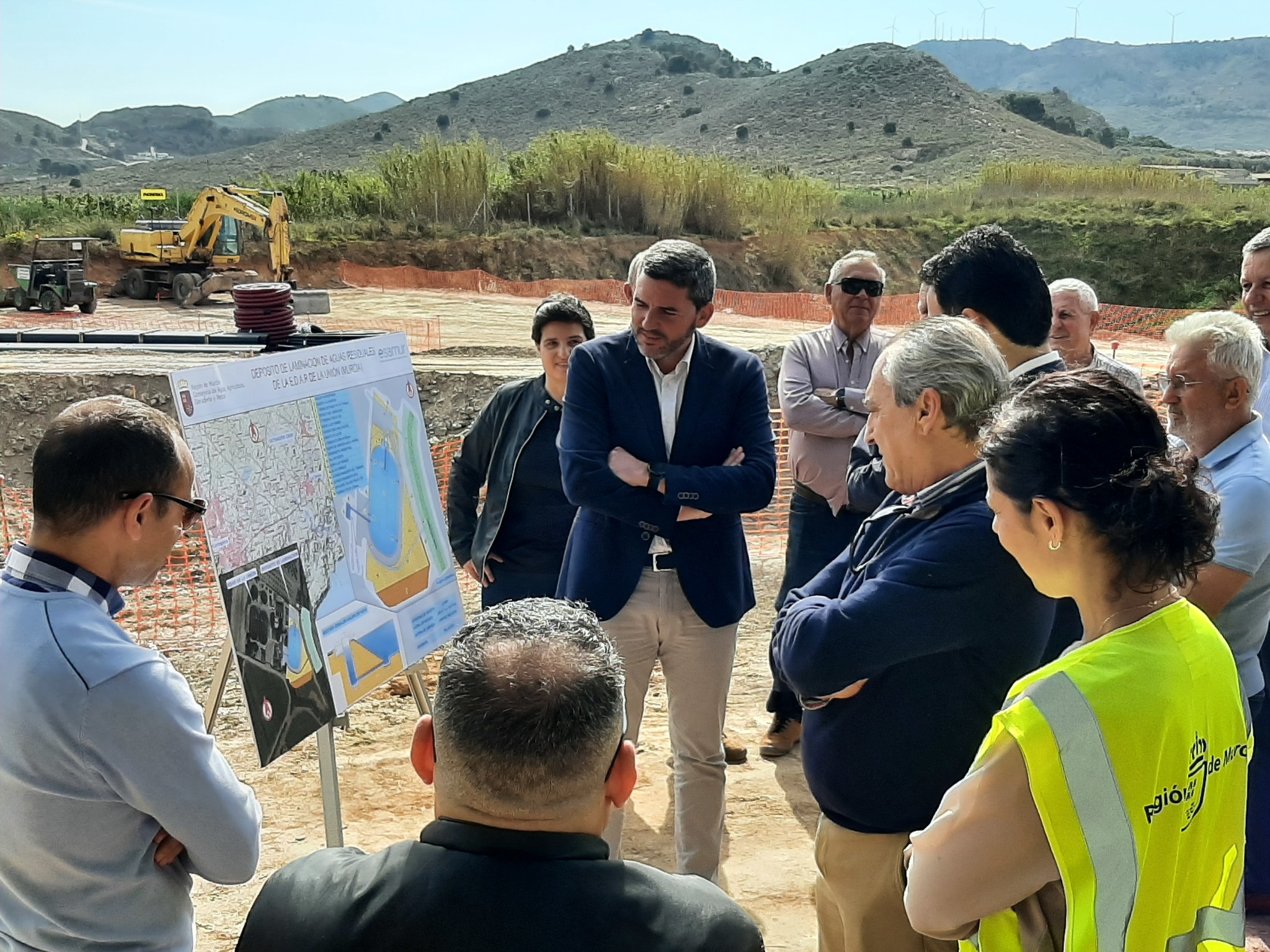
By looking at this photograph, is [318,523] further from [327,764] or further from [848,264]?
[848,264]

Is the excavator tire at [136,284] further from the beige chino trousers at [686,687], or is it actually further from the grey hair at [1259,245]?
the grey hair at [1259,245]

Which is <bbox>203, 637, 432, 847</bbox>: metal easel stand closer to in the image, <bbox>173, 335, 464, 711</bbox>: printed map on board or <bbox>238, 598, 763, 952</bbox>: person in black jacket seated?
<bbox>173, 335, 464, 711</bbox>: printed map on board

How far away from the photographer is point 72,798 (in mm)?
1844

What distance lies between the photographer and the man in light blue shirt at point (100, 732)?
1.80m

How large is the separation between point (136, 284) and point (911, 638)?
25.1 m

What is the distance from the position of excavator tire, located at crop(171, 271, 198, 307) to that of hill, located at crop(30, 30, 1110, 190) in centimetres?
5347

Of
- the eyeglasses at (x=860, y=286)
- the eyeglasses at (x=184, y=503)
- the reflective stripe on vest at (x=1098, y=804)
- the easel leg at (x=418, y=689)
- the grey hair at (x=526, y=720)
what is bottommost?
the easel leg at (x=418, y=689)

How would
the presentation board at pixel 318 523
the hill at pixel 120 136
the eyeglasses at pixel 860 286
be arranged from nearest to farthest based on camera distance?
the presentation board at pixel 318 523 → the eyeglasses at pixel 860 286 → the hill at pixel 120 136

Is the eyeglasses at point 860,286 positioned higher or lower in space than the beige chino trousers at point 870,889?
higher

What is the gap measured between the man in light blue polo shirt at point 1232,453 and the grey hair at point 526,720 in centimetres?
221

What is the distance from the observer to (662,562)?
351cm

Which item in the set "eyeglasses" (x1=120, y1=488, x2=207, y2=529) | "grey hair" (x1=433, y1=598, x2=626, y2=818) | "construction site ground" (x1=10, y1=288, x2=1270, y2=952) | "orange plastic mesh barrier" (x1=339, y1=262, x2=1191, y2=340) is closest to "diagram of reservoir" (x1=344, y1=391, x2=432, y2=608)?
"construction site ground" (x1=10, y1=288, x2=1270, y2=952)

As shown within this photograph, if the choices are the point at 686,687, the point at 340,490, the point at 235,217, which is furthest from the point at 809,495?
the point at 235,217

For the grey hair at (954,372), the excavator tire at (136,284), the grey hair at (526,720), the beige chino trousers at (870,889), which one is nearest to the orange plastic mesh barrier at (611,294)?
the excavator tire at (136,284)
